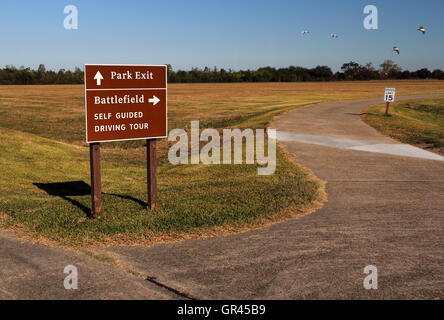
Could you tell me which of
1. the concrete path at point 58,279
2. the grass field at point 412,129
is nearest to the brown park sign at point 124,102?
the concrete path at point 58,279

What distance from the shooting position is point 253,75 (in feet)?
424

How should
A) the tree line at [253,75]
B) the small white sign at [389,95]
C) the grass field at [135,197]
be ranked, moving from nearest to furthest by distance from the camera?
the grass field at [135,197] < the small white sign at [389,95] < the tree line at [253,75]

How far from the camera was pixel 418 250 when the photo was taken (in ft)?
19.1

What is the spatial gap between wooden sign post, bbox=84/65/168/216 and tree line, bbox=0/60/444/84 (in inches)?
4503

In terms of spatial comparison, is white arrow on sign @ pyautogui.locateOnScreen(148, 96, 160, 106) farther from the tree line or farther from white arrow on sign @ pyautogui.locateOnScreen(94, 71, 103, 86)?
the tree line

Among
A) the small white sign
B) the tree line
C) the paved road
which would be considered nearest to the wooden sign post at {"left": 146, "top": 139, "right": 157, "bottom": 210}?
the paved road

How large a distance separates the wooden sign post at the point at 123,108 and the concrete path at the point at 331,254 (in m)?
2.01

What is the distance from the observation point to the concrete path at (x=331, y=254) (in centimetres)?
471

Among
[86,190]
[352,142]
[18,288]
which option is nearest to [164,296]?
[18,288]

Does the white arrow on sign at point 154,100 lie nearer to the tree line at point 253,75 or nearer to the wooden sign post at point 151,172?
the wooden sign post at point 151,172

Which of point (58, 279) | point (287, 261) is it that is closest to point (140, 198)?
point (58, 279)
